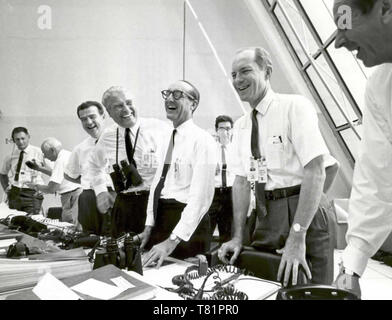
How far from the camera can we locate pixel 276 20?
4.79 m

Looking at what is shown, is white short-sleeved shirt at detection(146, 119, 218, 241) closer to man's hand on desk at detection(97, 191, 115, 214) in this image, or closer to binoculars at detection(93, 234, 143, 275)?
man's hand on desk at detection(97, 191, 115, 214)

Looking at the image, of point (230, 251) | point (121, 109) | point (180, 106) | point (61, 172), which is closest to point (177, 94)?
point (180, 106)

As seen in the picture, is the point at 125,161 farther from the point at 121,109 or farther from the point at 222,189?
the point at 222,189

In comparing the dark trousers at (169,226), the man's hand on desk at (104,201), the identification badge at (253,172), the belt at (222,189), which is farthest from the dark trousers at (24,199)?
the belt at (222,189)

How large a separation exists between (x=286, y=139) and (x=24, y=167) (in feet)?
3.62

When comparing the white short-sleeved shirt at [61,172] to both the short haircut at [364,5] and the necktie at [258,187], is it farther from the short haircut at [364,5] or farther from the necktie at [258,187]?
the short haircut at [364,5]

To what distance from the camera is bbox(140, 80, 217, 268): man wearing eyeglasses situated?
150 centimetres

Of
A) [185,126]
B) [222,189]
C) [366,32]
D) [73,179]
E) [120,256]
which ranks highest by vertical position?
[366,32]

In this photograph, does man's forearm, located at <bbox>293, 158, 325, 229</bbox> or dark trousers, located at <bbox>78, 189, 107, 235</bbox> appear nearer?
man's forearm, located at <bbox>293, 158, 325, 229</bbox>

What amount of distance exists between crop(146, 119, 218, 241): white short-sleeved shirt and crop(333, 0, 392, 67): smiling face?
798 mm

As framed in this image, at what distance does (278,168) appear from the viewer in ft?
4.90

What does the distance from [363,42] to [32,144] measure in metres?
1.12

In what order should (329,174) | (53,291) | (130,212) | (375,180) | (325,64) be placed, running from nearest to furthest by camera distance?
(53,291), (375,180), (130,212), (329,174), (325,64)

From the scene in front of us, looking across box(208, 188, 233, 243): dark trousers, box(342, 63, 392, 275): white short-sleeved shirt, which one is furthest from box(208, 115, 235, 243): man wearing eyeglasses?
box(342, 63, 392, 275): white short-sleeved shirt
